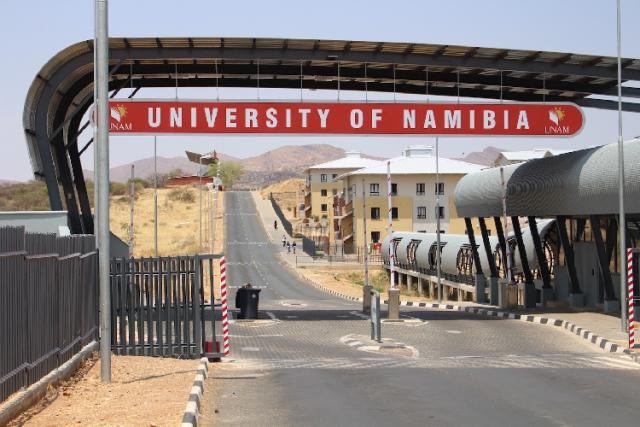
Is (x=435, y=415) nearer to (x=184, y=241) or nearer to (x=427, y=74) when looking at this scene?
(x=427, y=74)

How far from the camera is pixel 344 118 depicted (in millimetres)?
28125

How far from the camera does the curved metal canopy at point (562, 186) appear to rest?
26.9 m

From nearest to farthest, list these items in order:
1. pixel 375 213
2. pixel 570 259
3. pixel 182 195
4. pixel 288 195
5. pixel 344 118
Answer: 1. pixel 344 118
2. pixel 570 259
3. pixel 375 213
4. pixel 182 195
5. pixel 288 195

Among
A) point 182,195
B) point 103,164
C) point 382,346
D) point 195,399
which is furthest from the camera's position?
point 182,195

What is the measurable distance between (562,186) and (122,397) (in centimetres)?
2048

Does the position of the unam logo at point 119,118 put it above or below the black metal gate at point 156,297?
above

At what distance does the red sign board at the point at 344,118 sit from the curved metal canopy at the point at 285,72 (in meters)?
1.15

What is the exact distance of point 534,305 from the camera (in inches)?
1439

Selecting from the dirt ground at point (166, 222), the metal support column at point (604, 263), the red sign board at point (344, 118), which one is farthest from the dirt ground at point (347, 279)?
the red sign board at point (344, 118)

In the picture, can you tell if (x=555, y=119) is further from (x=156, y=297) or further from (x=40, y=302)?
(x=40, y=302)

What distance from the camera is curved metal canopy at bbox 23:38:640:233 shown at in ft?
90.9

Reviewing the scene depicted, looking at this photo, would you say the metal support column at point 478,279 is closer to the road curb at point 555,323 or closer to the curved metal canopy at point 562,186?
the road curb at point 555,323

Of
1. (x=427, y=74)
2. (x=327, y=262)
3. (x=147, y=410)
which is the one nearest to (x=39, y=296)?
(x=147, y=410)

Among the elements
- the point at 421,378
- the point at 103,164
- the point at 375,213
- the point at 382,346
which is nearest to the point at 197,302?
the point at 103,164
